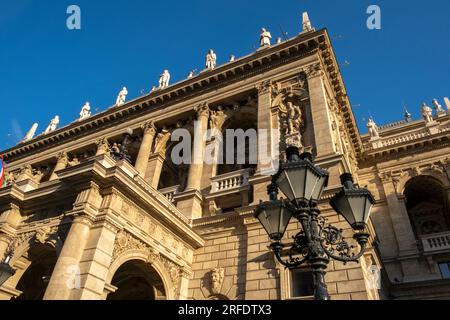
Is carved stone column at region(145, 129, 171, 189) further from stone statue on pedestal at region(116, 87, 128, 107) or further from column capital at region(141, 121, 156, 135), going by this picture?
stone statue on pedestal at region(116, 87, 128, 107)

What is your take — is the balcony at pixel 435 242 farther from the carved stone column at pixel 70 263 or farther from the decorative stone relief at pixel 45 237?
the decorative stone relief at pixel 45 237

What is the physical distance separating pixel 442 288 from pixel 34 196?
20812 mm

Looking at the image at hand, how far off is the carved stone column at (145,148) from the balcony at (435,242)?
17.6 metres

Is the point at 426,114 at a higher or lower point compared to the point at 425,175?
higher

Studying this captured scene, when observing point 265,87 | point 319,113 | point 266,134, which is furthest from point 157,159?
point 319,113

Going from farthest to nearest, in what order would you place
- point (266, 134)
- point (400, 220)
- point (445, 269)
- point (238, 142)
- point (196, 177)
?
point (400, 220)
point (238, 142)
point (445, 269)
point (196, 177)
point (266, 134)

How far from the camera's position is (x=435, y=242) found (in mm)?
20688

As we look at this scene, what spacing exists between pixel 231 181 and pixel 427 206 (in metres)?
16.6

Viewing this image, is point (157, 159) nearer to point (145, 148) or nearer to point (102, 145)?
point (145, 148)

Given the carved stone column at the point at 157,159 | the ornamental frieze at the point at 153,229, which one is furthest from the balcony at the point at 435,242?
the carved stone column at the point at 157,159

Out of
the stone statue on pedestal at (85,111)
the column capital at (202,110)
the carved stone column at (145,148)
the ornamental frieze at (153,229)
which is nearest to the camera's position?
the ornamental frieze at (153,229)

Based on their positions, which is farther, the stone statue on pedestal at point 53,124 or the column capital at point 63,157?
the stone statue on pedestal at point 53,124

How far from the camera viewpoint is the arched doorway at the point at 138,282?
1311cm

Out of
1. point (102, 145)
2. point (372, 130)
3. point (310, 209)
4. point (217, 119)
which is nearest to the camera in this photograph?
point (310, 209)
